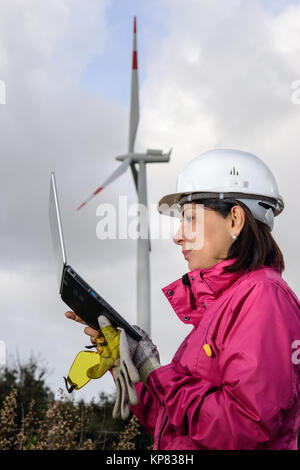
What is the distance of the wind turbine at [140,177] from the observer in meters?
25.2

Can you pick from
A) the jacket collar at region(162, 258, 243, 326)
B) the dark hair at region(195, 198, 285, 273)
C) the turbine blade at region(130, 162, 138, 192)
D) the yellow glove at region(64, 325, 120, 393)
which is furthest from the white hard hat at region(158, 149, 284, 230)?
the turbine blade at region(130, 162, 138, 192)

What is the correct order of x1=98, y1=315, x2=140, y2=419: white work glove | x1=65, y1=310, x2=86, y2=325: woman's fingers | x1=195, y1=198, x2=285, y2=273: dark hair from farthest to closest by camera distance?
x1=65, y1=310, x2=86, y2=325: woman's fingers, x1=195, y1=198, x2=285, y2=273: dark hair, x1=98, y1=315, x2=140, y2=419: white work glove

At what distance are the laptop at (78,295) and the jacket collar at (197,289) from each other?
16.2 inches

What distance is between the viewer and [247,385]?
3168 millimetres

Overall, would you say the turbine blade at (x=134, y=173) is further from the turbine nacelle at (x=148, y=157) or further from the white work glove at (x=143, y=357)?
the white work glove at (x=143, y=357)

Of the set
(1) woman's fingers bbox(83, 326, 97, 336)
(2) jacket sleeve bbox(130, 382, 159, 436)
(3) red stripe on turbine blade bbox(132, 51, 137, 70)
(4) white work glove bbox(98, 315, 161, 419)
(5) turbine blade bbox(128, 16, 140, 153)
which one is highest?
(3) red stripe on turbine blade bbox(132, 51, 137, 70)

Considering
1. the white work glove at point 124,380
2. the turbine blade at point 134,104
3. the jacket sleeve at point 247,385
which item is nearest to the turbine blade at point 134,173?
the turbine blade at point 134,104

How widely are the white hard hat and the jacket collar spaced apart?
0.61 metres

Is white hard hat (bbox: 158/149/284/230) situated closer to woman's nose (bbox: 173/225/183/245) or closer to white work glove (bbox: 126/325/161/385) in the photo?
woman's nose (bbox: 173/225/183/245)

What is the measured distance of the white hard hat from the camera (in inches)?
172

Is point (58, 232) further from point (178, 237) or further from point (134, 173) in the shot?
point (134, 173)

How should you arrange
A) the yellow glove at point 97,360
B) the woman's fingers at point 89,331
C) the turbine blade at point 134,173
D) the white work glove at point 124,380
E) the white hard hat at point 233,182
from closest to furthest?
the white work glove at point 124,380
the yellow glove at point 97,360
the woman's fingers at point 89,331
the white hard hat at point 233,182
the turbine blade at point 134,173
